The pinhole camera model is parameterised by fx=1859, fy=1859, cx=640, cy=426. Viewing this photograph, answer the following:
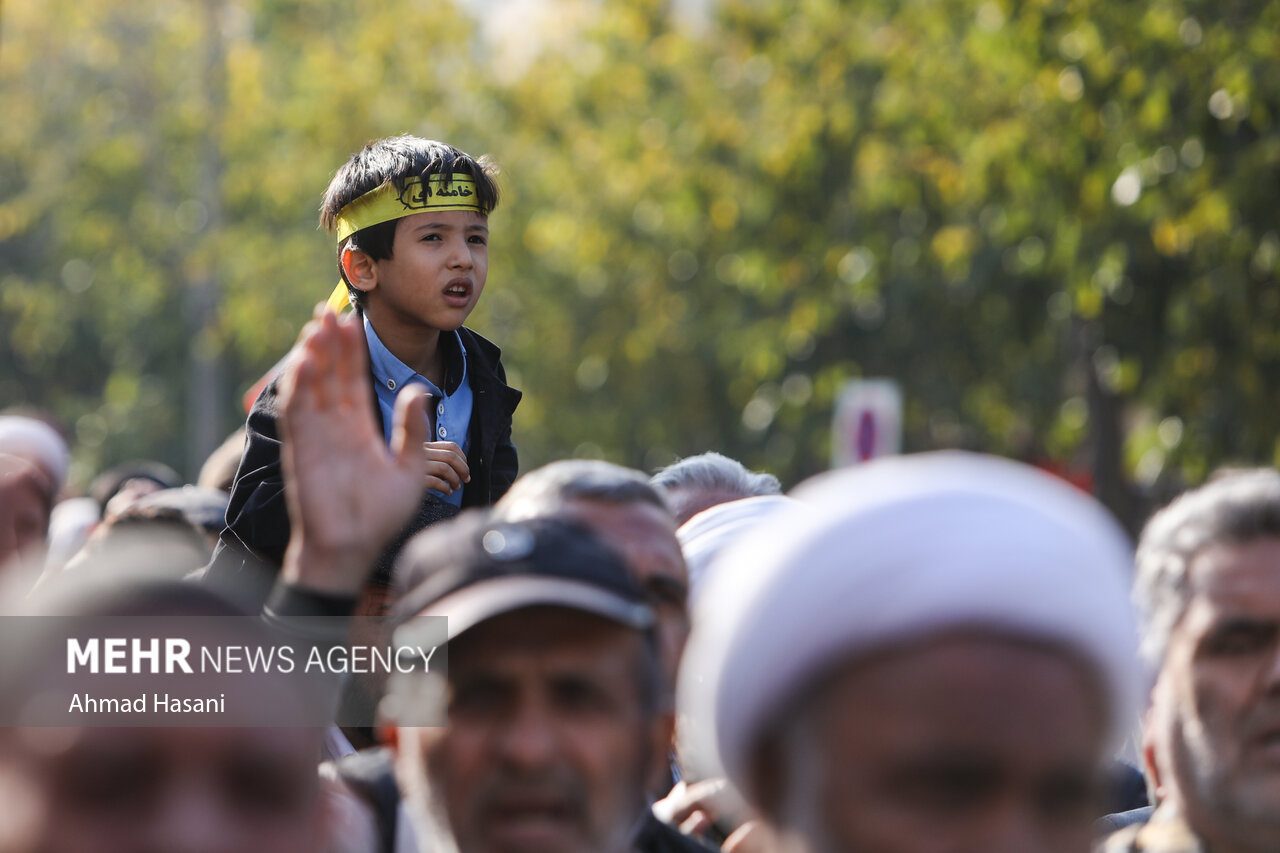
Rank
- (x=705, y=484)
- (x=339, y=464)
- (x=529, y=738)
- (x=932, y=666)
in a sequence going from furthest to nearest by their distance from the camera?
(x=705, y=484) → (x=339, y=464) → (x=529, y=738) → (x=932, y=666)

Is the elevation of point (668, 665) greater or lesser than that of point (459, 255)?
lesser

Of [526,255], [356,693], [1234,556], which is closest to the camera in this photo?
[1234,556]

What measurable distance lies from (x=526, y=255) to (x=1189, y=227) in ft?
45.4

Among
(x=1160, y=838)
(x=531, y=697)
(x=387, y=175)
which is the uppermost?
(x=387, y=175)

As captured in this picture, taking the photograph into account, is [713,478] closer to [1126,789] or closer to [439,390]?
[439,390]

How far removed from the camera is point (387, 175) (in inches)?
171

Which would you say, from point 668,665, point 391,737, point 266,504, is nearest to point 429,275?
point 266,504

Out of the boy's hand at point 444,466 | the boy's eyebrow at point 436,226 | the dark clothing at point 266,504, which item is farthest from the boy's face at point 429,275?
the boy's hand at point 444,466

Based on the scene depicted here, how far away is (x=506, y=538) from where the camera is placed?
2551 mm

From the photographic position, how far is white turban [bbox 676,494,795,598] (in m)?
4.07

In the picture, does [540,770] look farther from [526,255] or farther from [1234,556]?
[526,255]

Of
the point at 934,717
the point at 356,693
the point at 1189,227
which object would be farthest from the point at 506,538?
the point at 1189,227

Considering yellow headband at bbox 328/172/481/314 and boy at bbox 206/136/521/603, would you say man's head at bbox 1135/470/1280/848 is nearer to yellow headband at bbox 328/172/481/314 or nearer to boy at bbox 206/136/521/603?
boy at bbox 206/136/521/603

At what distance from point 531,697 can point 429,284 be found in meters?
1.93
